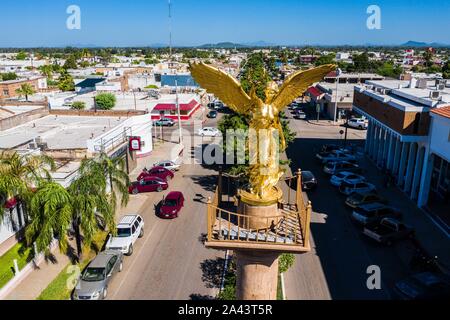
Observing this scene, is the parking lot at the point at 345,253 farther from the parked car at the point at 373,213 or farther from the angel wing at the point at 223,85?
the angel wing at the point at 223,85

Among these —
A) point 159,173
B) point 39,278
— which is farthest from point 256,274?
point 159,173

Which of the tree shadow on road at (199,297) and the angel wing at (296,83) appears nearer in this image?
the angel wing at (296,83)

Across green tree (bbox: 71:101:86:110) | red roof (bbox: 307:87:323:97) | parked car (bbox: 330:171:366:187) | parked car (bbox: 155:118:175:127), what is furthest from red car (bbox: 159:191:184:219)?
red roof (bbox: 307:87:323:97)

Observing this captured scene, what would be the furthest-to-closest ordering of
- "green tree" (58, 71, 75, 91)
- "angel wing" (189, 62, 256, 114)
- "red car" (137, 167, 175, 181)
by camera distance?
1. "green tree" (58, 71, 75, 91)
2. "red car" (137, 167, 175, 181)
3. "angel wing" (189, 62, 256, 114)

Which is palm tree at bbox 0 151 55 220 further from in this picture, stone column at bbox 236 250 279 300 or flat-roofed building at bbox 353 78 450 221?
flat-roofed building at bbox 353 78 450 221

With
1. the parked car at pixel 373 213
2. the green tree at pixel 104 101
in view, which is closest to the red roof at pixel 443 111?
the parked car at pixel 373 213
